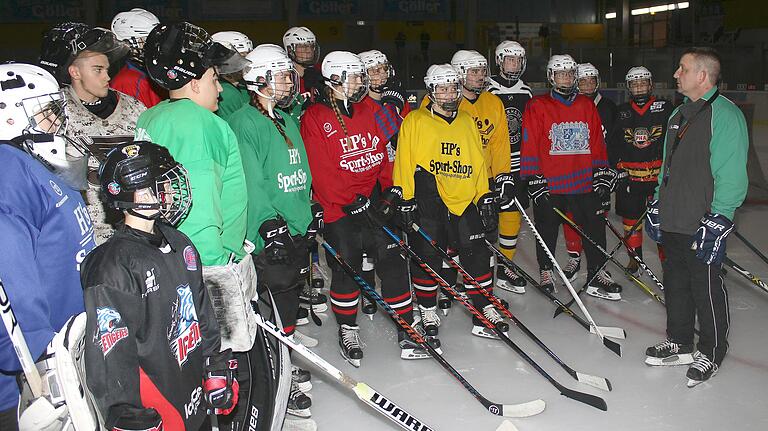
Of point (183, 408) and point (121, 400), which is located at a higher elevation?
point (121, 400)

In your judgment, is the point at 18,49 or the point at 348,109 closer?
the point at 348,109

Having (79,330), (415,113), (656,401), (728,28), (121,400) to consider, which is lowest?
(656,401)

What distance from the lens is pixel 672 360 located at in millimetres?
3096

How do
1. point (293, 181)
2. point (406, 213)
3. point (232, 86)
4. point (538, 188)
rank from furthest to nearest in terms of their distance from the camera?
point (538, 188)
point (232, 86)
point (406, 213)
point (293, 181)

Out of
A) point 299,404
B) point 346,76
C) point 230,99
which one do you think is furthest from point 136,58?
point 299,404

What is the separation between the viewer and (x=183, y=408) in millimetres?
1718

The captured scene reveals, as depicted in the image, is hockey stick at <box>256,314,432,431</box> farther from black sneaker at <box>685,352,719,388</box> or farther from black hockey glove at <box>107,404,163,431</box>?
black sneaker at <box>685,352,719,388</box>

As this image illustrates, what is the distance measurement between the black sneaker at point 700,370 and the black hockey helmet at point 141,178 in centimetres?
225

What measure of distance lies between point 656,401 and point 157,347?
2023 mm

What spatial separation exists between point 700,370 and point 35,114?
261cm

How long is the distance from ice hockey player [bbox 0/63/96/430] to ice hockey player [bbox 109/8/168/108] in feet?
4.79

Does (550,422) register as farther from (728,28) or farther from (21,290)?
(728,28)

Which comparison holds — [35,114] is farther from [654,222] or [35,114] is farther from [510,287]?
[510,287]

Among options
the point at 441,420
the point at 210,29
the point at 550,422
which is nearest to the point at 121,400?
the point at 441,420
